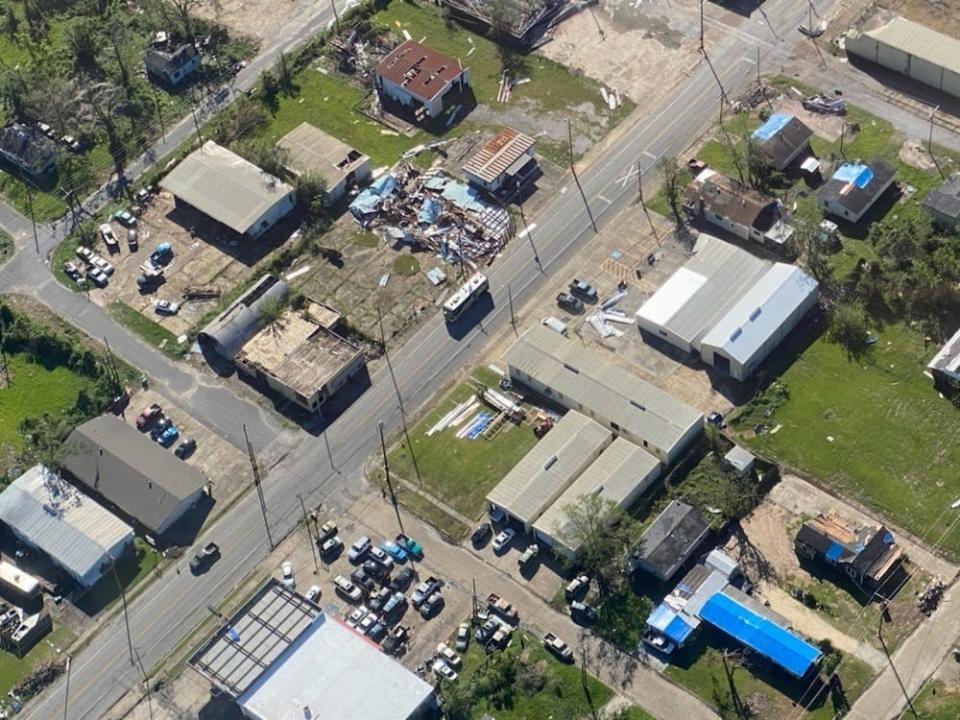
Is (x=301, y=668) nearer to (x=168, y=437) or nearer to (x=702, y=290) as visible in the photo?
(x=168, y=437)

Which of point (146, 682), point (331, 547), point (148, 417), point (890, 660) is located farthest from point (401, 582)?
point (890, 660)

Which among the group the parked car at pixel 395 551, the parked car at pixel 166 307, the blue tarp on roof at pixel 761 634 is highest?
the parked car at pixel 166 307

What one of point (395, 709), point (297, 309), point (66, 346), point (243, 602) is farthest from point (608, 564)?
point (66, 346)

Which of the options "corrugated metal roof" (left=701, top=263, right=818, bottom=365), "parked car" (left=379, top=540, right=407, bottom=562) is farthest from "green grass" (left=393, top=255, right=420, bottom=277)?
"parked car" (left=379, top=540, right=407, bottom=562)

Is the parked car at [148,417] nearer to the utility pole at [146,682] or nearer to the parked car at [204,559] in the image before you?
the parked car at [204,559]

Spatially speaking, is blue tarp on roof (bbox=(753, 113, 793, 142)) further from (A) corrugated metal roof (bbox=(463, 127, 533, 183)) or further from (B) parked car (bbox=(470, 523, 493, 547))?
(B) parked car (bbox=(470, 523, 493, 547))

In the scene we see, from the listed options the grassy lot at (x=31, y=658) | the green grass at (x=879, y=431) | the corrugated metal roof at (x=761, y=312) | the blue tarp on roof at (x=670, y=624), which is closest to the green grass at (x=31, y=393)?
the grassy lot at (x=31, y=658)

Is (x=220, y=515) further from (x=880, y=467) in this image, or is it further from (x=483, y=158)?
(x=880, y=467)
